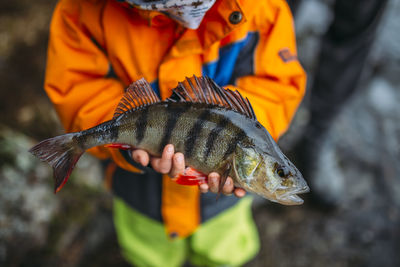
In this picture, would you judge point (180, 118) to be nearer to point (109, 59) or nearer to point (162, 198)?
point (109, 59)

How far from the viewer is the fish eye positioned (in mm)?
1242

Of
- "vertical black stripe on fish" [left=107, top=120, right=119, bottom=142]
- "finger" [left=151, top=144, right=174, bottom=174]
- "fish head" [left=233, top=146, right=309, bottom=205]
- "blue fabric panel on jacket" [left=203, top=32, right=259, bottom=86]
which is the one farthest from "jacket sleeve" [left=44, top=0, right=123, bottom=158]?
"fish head" [left=233, top=146, right=309, bottom=205]

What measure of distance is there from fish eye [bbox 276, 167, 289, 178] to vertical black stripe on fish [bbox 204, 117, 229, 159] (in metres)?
0.26

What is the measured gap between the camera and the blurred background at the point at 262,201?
2432 millimetres

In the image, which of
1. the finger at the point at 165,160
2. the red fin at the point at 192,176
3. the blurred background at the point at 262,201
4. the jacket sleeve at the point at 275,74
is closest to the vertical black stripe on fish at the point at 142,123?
the finger at the point at 165,160

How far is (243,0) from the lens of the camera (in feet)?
4.84

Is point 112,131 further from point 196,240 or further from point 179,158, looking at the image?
point 196,240

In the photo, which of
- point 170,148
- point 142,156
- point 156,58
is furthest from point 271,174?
point 156,58

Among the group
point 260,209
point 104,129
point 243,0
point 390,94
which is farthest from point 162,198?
point 390,94

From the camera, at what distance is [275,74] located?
1653mm

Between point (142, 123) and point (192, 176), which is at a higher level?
point (142, 123)

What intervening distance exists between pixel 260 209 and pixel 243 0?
87.7 inches

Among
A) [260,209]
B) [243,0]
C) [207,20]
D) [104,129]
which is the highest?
[243,0]

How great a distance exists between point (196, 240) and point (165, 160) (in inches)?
44.2
